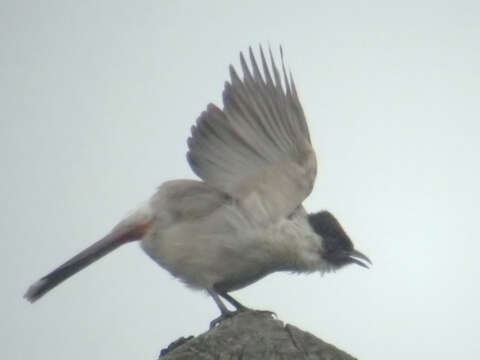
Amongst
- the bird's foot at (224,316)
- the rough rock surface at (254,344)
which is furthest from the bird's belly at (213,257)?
the rough rock surface at (254,344)

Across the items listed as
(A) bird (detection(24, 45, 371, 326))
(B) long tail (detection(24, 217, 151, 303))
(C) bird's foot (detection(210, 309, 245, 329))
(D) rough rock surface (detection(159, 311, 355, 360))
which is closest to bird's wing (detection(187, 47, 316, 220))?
(A) bird (detection(24, 45, 371, 326))

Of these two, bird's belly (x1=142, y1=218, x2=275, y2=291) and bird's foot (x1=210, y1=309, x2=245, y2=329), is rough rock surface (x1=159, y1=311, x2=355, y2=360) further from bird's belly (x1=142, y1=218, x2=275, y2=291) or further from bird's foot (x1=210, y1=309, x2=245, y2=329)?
bird's belly (x1=142, y1=218, x2=275, y2=291)

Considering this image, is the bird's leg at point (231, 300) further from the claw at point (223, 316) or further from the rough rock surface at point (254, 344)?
the rough rock surface at point (254, 344)

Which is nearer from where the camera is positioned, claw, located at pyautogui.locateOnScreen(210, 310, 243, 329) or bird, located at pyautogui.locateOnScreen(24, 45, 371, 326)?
claw, located at pyautogui.locateOnScreen(210, 310, 243, 329)


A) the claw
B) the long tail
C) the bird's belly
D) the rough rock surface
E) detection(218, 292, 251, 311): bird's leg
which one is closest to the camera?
the rough rock surface

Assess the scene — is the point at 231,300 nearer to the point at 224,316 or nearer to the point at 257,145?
the point at 224,316

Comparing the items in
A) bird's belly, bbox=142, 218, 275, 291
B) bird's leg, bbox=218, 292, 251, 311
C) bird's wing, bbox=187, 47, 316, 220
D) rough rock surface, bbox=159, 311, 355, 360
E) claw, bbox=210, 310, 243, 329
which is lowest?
rough rock surface, bbox=159, 311, 355, 360

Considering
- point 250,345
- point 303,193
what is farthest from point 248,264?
point 250,345

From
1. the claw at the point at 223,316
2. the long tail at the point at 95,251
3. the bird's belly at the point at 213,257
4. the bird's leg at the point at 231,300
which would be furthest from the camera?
the long tail at the point at 95,251
